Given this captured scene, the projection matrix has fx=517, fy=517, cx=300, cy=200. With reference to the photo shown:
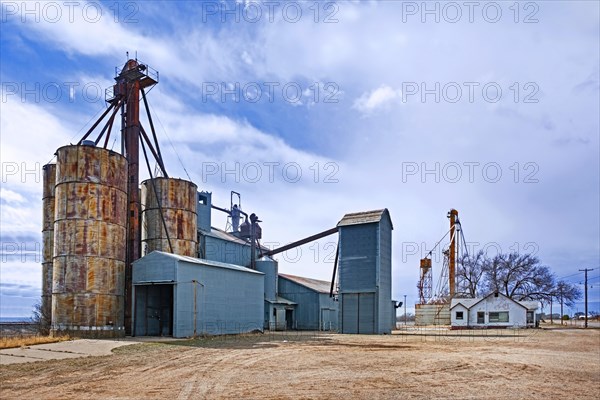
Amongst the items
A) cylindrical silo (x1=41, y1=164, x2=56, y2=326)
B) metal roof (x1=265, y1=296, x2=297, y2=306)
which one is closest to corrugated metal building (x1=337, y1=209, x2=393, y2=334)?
metal roof (x1=265, y1=296, x2=297, y2=306)

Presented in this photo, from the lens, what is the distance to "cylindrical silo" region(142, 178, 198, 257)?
3234 cm

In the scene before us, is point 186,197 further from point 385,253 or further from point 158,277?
point 385,253

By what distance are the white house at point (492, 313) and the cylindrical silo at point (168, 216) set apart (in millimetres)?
33613

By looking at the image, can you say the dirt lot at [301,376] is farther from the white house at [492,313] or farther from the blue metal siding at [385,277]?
the white house at [492,313]

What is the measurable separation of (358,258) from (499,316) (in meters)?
25.1

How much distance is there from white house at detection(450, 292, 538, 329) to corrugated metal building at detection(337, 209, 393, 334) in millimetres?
20056

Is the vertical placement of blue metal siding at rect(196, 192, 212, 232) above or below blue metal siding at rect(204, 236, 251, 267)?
above

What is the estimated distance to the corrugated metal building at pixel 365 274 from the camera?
37.4m

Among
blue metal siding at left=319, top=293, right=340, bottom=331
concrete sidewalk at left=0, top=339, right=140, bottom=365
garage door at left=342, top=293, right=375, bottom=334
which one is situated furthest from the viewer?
blue metal siding at left=319, top=293, right=340, bottom=331

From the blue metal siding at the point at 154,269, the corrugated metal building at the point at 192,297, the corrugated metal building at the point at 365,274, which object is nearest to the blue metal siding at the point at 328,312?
the corrugated metal building at the point at 365,274

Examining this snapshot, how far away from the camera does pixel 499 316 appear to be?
181ft

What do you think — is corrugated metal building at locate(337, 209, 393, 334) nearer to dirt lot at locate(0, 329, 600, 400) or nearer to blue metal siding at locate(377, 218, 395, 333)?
blue metal siding at locate(377, 218, 395, 333)

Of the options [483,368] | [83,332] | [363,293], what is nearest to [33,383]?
[483,368]

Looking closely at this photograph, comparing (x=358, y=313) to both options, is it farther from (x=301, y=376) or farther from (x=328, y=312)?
(x=301, y=376)
